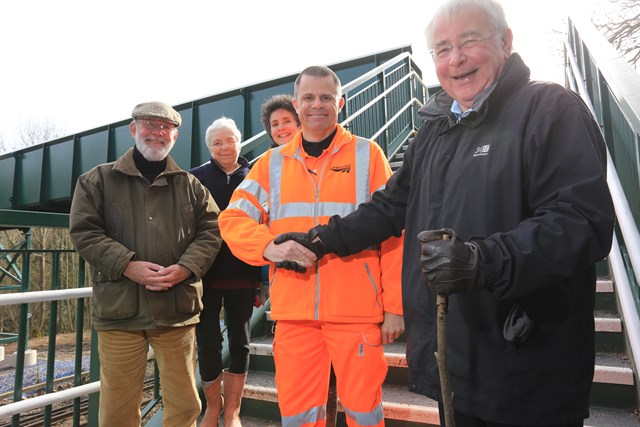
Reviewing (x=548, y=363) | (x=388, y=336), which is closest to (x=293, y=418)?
(x=388, y=336)

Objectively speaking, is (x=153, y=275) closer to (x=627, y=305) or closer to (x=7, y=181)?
(x=627, y=305)

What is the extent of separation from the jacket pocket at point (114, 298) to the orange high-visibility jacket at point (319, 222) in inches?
30.3

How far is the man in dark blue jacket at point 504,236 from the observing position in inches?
40.3

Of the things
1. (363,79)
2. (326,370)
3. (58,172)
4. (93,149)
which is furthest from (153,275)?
(58,172)

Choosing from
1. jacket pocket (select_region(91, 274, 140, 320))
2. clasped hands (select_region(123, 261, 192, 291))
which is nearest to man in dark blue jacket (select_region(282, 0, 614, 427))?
clasped hands (select_region(123, 261, 192, 291))

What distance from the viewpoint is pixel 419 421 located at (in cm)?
245

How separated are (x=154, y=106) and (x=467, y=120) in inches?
82.1

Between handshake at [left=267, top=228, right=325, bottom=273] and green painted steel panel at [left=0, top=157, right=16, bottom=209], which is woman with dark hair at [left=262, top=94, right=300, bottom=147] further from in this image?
green painted steel panel at [left=0, top=157, right=16, bottom=209]

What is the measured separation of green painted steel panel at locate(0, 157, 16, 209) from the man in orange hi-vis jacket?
12486 millimetres

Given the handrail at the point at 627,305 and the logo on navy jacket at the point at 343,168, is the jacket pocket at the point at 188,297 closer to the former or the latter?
the logo on navy jacket at the point at 343,168

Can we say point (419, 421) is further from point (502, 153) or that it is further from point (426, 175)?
point (502, 153)

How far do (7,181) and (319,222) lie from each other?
524 inches

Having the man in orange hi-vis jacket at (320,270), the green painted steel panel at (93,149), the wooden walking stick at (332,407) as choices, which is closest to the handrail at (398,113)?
the man in orange hi-vis jacket at (320,270)

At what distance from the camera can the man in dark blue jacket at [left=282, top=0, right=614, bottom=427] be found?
102 cm
